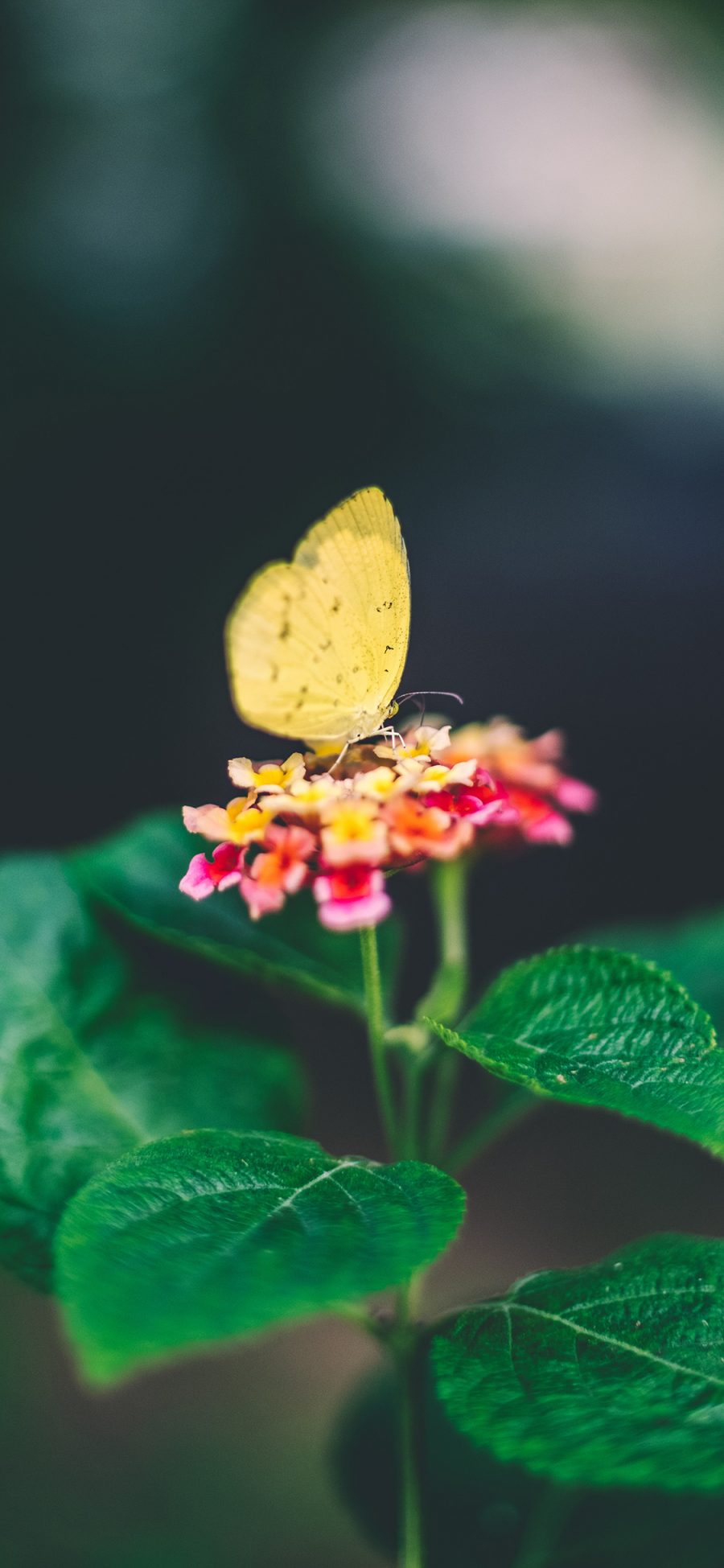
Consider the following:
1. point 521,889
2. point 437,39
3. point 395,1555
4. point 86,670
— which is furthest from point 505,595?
point 395,1555

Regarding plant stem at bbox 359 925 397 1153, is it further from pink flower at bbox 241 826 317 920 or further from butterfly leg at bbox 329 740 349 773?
butterfly leg at bbox 329 740 349 773

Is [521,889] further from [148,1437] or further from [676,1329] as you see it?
[676,1329]

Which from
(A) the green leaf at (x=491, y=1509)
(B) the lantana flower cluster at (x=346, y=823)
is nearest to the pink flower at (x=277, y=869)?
(B) the lantana flower cluster at (x=346, y=823)

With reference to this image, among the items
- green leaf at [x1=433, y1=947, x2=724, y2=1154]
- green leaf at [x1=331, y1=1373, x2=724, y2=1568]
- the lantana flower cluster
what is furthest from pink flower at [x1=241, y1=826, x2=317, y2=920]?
green leaf at [x1=331, y1=1373, x2=724, y2=1568]

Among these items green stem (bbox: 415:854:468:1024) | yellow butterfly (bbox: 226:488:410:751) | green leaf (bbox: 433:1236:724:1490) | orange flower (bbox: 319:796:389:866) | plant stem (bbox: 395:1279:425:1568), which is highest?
yellow butterfly (bbox: 226:488:410:751)

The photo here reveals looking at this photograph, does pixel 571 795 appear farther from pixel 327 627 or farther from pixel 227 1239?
pixel 227 1239

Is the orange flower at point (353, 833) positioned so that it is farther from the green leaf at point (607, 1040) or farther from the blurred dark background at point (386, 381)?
the blurred dark background at point (386, 381)
